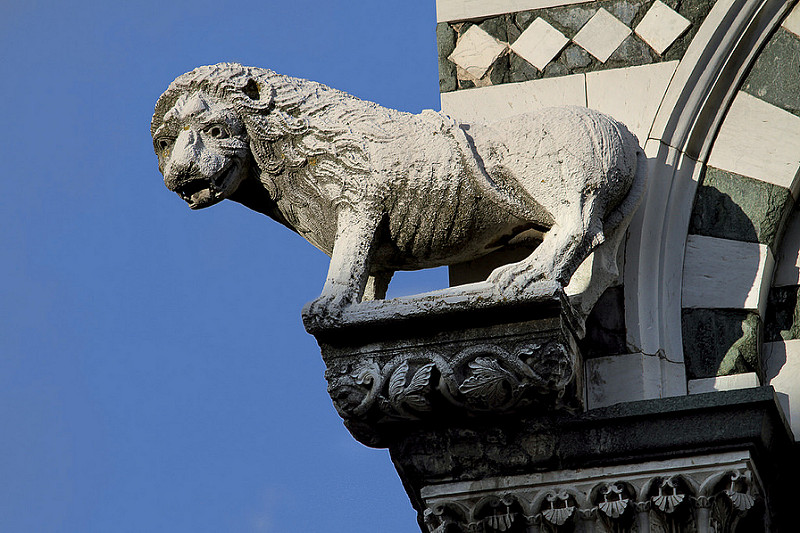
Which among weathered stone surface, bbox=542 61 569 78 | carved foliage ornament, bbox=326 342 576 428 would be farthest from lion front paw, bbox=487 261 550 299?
weathered stone surface, bbox=542 61 569 78

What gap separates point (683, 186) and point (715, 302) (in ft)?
1.17

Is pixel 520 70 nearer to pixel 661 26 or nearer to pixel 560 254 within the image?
pixel 661 26

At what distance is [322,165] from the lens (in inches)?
177

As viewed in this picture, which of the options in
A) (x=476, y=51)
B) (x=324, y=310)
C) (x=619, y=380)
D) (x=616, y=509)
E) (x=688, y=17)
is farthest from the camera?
(x=476, y=51)

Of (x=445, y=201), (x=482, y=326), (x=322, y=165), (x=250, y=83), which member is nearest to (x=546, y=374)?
(x=482, y=326)

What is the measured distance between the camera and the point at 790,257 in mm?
4566

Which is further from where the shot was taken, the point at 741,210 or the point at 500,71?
the point at 500,71

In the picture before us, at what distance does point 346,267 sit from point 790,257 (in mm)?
1281

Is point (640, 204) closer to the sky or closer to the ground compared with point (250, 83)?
closer to the ground

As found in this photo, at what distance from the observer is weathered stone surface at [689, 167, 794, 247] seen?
14.7 feet

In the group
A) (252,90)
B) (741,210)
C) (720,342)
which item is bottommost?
(720,342)

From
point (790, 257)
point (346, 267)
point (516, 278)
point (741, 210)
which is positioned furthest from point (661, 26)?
point (346, 267)

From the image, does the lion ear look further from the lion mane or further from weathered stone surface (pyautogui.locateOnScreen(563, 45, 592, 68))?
weathered stone surface (pyautogui.locateOnScreen(563, 45, 592, 68))

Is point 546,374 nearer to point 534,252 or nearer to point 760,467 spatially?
point 534,252
